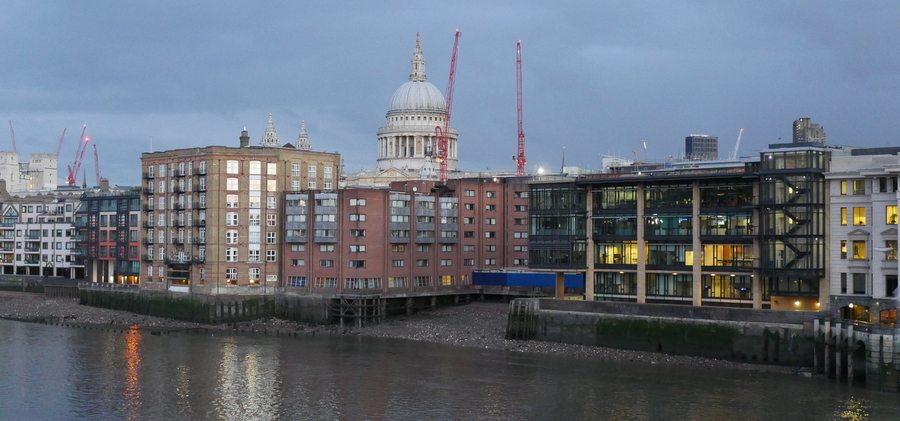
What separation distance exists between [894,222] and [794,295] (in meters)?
10.6

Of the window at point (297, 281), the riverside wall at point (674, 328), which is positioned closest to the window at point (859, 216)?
the riverside wall at point (674, 328)

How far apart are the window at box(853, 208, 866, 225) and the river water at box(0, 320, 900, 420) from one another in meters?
14.5

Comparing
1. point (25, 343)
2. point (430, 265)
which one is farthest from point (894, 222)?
point (25, 343)

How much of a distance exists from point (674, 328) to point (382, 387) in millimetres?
26906

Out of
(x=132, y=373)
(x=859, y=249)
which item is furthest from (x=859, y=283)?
(x=132, y=373)

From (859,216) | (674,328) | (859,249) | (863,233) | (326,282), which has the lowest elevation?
(674,328)

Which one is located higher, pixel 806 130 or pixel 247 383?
pixel 806 130

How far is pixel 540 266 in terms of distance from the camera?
361 ft

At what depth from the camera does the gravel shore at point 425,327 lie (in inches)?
3725

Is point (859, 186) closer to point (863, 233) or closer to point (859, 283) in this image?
point (863, 233)

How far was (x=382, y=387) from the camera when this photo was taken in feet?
270

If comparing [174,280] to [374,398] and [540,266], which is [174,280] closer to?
[540,266]

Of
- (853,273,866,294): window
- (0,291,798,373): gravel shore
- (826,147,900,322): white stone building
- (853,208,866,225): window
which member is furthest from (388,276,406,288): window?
(853,208,866,225): window

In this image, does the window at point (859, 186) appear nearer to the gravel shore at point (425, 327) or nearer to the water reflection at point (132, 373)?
the gravel shore at point (425, 327)
